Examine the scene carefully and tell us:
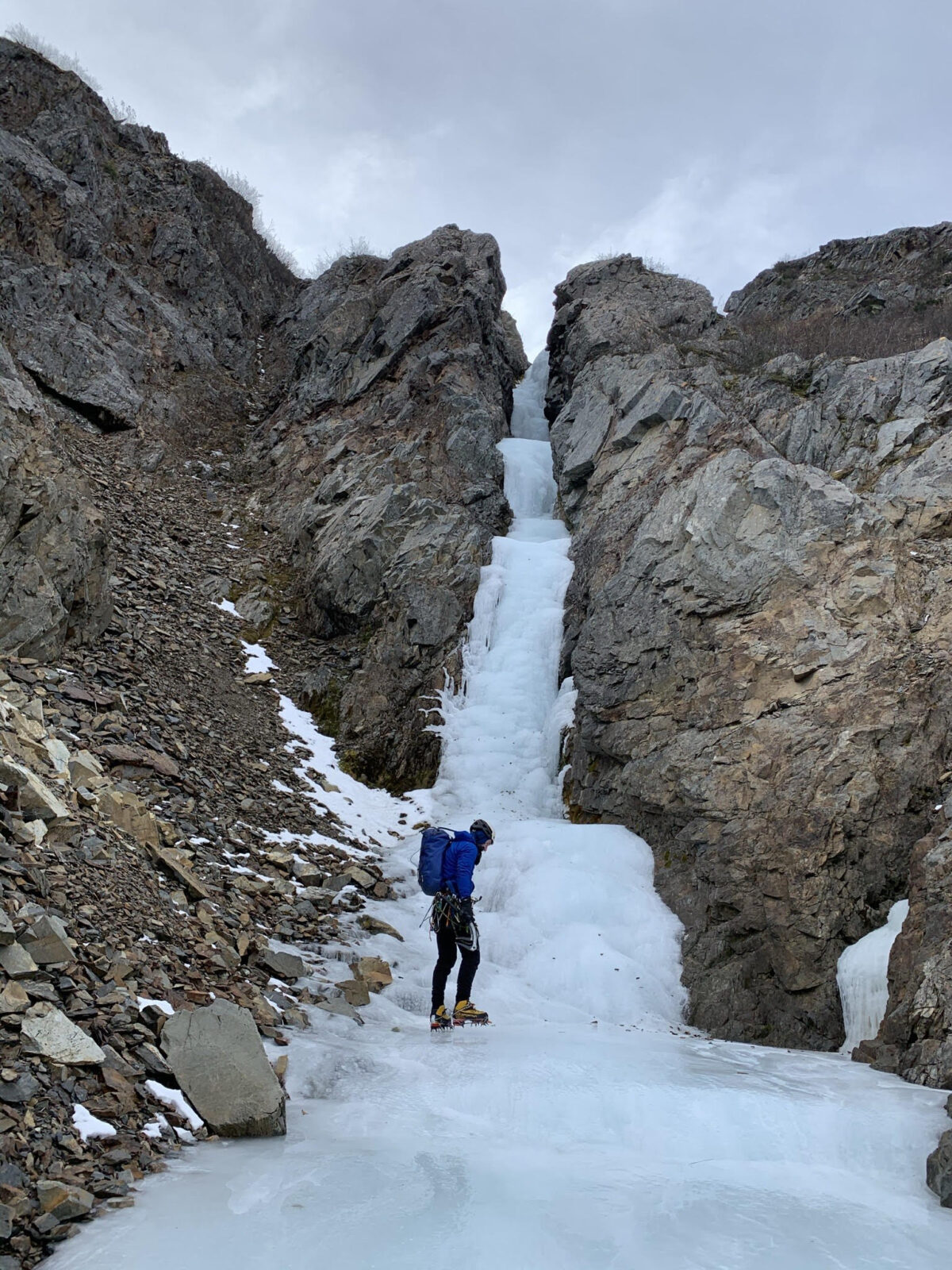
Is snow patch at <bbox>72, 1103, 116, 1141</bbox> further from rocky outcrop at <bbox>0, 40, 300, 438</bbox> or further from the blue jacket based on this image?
rocky outcrop at <bbox>0, 40, 300, 438</bbox>

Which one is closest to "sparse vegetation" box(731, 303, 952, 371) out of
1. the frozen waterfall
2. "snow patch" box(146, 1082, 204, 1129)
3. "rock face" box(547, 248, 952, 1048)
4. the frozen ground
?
"rock face" box(547, 248, 952, 1048)

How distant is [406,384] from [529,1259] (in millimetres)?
20455

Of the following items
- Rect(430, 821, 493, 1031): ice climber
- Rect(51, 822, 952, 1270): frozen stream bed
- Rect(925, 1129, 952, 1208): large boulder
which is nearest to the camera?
Rect(51, 822, 952, 1270): frozen stream bed

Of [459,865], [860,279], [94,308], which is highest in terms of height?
[860,279]

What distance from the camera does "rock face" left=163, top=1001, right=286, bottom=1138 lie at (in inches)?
194

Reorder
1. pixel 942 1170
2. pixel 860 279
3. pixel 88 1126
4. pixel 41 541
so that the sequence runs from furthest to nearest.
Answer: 1. pixel 860 279
2. pixel 41 541
3. pixel 942 1170
4. pixel 88 1126

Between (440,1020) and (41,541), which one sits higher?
(41,541)

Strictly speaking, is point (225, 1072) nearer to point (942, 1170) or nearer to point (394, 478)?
point (942, 1170)

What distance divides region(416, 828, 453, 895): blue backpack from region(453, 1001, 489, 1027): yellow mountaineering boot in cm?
111

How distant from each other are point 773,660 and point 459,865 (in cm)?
625

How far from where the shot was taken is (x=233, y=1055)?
5270 mm

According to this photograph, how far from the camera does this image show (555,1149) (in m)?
5.18

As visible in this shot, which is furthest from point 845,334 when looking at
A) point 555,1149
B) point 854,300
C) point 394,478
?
point 555,1149

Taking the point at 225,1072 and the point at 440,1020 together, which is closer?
the point at 225,1072
